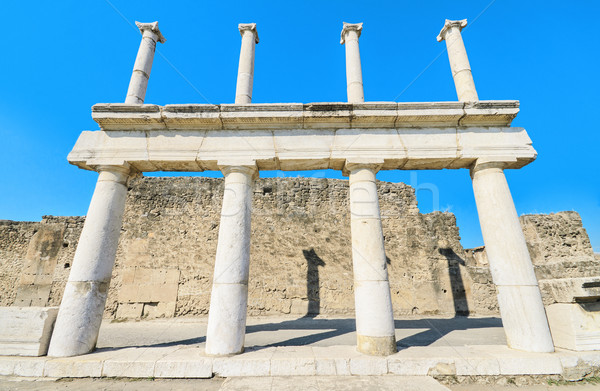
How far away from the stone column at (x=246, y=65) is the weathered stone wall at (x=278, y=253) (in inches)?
207

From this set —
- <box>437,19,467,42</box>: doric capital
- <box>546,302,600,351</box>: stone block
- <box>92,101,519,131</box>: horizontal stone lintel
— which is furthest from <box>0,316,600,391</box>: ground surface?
<box>437,19,467,42</box>: doric capital

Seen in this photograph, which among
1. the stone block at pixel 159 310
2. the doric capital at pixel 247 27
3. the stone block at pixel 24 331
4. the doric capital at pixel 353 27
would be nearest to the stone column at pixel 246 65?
the doric capital at pixel 247 27

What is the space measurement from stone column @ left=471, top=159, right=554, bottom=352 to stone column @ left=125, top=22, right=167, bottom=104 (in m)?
7.05

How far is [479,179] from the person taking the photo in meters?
5.04

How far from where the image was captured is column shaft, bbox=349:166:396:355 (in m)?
4.10

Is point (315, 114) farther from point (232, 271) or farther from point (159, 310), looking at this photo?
point (159, 310)

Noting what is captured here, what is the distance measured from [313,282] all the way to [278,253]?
63.6 inches

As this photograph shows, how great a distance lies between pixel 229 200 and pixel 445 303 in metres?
8.68

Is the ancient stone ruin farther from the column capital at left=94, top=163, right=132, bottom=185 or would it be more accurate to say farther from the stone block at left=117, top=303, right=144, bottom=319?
the stone block at left=117, top=303, right=144, bottom=319

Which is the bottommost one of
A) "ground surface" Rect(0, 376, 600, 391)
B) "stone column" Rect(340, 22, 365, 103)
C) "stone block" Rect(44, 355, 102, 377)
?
"ground surface" Rect(0, 376, 600, 391)

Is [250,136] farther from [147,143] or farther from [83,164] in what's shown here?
[83,164]

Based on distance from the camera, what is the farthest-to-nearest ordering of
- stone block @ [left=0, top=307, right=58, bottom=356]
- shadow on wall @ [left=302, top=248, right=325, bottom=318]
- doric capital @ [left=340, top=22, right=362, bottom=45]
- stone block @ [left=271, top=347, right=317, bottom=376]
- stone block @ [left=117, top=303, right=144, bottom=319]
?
shadow on wall @ [left=302, top=248, right=325, bottom=318], stone block @ [left=117, top=303, right=144, bottom=319], doric capital @ [left=340, top=22, right=362, bottom=45], stone block @ [left=0, top=307, right=58, bottom=356], stone block @ [left=271, top=347, right=317, bottom=376]

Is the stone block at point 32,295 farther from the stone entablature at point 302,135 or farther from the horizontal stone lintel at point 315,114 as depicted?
the horizontal stone lintel at point 315,114

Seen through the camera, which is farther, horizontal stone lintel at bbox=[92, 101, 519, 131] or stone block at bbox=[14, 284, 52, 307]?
stone block at bbox=[14, 284, 52, 307]
